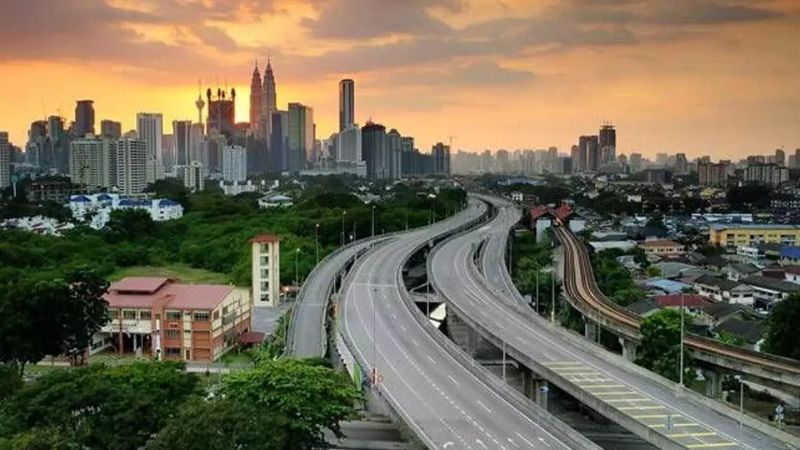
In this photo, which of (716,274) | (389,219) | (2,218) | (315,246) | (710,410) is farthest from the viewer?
(2,218)

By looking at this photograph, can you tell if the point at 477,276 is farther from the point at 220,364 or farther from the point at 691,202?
the point at 691,202

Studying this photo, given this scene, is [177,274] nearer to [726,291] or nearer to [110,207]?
[726,291]

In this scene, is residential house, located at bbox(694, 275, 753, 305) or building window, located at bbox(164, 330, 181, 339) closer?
building window, located at bbox(164, 330, 181, 339)

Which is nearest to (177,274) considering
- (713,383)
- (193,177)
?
(713,383)

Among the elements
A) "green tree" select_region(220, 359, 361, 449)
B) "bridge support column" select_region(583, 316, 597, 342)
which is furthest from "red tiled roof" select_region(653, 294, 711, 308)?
"green tree" select_region(220, 359, 361, 449)

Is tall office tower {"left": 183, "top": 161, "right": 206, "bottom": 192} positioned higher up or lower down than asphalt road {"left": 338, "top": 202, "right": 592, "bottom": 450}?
higher up

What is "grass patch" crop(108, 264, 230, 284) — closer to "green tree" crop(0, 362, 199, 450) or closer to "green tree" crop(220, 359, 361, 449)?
"green tree" crop(0, 362, 199, 450)

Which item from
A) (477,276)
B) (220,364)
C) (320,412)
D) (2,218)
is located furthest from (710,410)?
(2,218)
